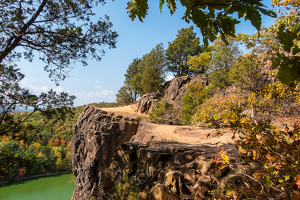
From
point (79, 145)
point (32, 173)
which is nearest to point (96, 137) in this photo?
point (79, 145)

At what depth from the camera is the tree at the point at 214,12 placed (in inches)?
34.7

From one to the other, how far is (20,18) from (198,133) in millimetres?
7571

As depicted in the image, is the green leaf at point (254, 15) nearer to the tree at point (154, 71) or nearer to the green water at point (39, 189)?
the tree at point (154, 71)

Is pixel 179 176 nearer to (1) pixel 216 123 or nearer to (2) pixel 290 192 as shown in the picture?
Result: (2) pixel 290 192

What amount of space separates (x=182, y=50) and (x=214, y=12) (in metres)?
24.4

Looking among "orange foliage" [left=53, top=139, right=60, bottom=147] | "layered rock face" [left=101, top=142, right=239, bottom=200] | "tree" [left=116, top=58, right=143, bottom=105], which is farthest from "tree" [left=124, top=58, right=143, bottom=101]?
"orange foliage" [left=53, top=139, right=60, bottom=147]

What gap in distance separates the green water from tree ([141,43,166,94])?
25265mm

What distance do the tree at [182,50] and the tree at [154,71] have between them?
194 cm

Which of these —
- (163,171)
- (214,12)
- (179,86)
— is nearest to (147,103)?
(179,86)

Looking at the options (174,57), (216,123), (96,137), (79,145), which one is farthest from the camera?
(174,57)

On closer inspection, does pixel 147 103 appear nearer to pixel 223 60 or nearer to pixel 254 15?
pixel 223 60

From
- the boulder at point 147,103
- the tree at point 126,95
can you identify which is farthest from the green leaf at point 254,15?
the tree at point 126,95

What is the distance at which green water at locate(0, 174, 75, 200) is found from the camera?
27442mm

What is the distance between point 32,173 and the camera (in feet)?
133
